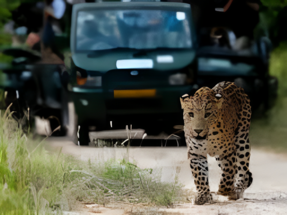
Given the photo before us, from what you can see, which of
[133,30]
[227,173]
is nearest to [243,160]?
[227,173]

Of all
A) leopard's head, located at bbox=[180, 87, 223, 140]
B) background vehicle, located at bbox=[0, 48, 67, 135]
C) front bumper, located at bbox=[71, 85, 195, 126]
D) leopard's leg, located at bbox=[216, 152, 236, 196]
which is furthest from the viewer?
background vehicle, located at bbox=[0, 48, 67, 135]

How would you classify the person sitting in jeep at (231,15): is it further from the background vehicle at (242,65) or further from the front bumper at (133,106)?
the front bumper at (133,106)

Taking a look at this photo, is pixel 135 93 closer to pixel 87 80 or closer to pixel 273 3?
pixel 87 80

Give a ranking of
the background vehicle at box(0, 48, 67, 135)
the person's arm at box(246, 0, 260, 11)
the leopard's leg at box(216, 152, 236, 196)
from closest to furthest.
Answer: the leopard's leg at box(216, 152, 236, 196)
the background vehicle at box(0, 48, 67, 135)
the person's arm at box(246, 0, 260, 11)

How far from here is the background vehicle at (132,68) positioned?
10.4ft

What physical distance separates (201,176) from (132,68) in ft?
4.01

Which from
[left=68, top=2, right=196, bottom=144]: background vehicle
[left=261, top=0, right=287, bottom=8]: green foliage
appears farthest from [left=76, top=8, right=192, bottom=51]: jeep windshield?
[left=261, top=0, right=287, bottom=8]: green foliage

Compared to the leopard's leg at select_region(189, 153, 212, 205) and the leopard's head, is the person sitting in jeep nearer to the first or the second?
the leopard's head

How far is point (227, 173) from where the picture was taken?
98.1 inches

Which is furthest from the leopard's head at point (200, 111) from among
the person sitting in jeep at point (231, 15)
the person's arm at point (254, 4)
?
the person's arm at point (254, 4)

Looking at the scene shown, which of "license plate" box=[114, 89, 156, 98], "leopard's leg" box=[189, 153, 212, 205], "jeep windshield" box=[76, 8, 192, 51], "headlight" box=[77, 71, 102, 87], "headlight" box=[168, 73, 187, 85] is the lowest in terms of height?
"leopard's leg" box=[189, 153, 212, 205]

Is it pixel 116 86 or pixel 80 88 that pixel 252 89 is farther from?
pixel 80 88

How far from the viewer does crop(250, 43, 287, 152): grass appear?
3275mm

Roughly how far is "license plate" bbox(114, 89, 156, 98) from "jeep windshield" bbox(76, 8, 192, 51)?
1.36 ft
